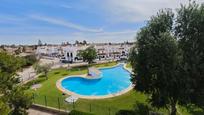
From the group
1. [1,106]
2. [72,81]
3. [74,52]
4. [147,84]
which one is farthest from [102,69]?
[1,106]

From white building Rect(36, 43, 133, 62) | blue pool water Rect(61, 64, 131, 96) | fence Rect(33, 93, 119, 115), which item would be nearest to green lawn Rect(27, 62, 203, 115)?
fence Rect(33, 93, 119, 115)

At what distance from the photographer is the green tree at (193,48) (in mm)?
15047

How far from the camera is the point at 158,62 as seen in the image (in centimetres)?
1547

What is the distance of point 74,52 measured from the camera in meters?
75.8

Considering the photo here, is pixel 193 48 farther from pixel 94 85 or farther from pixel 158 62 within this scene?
pixel 94 85

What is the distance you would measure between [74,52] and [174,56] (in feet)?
205

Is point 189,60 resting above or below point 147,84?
above

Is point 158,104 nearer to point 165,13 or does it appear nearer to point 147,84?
point 147,84

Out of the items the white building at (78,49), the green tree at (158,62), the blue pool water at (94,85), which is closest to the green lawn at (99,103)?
the green tree at (158,62)

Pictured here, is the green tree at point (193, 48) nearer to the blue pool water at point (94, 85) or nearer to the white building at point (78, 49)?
the blue pool water at point (94, 85)

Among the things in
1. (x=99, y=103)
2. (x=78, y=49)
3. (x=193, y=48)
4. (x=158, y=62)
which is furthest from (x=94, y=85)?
(x=78, y=49)

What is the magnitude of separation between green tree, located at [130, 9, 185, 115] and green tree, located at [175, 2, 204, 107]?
2.12 feet

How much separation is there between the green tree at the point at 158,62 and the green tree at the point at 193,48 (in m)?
0.65

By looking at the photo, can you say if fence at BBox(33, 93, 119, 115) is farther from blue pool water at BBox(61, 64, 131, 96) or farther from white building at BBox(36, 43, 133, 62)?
white building at BBox(36, 43, 133, 62)
